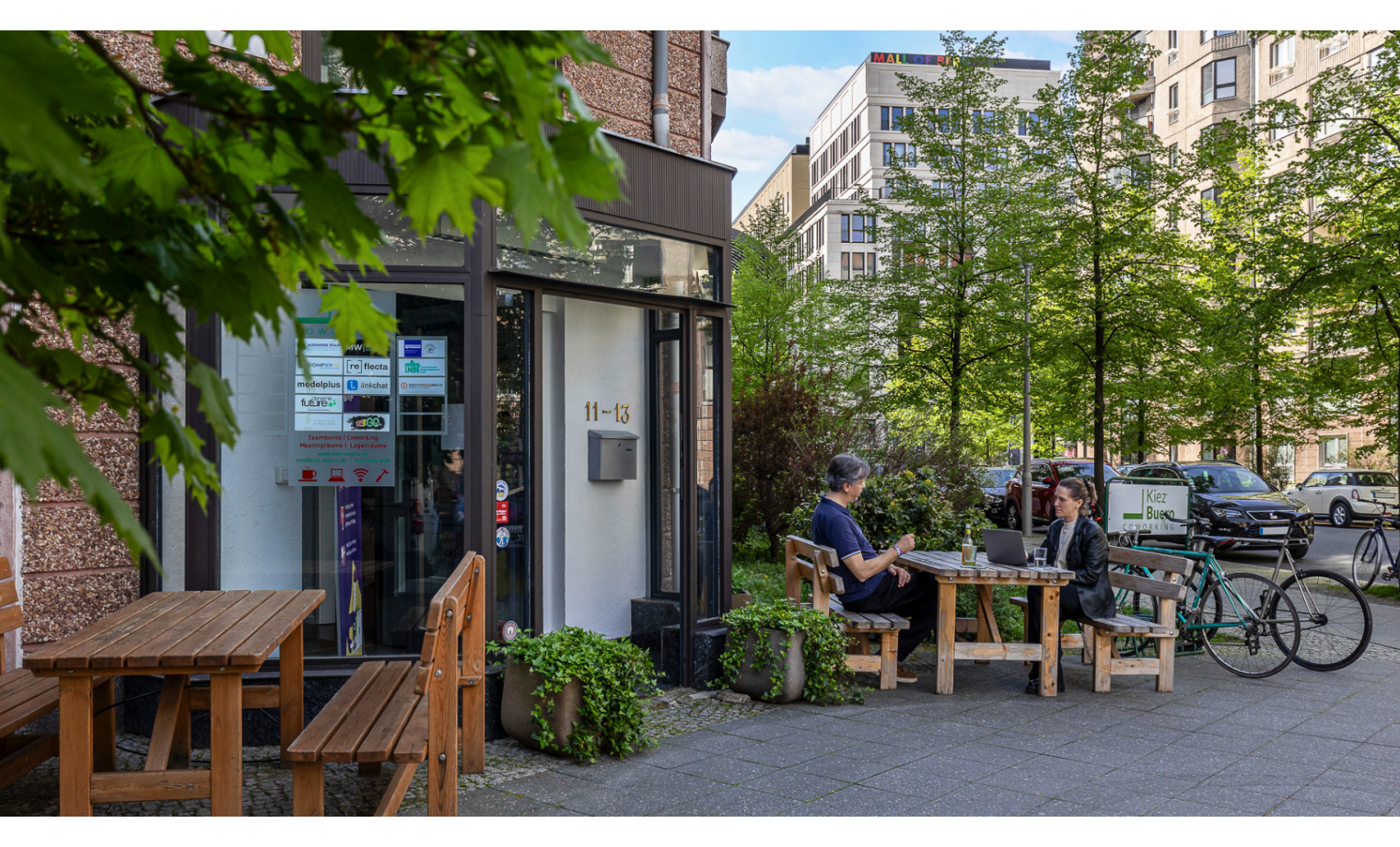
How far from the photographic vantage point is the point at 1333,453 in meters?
40.5

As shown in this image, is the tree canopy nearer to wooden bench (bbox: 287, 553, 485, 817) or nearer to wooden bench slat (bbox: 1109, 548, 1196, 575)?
wooden bench (bbox: 287, 553, 485, 817)

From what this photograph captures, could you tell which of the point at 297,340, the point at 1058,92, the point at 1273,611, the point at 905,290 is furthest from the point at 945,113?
the point at 297,340

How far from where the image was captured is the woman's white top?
24.3ft

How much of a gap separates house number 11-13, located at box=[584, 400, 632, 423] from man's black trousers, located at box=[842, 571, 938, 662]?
6.54ft

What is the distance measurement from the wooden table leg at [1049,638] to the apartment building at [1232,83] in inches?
1240

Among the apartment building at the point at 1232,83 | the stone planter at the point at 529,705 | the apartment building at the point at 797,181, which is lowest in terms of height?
the stone planter at the point at 529,705

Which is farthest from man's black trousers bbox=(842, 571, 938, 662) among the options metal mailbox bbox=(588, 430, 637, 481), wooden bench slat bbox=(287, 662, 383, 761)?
wooden bench slat bbox=(287, 662, 383, 761)

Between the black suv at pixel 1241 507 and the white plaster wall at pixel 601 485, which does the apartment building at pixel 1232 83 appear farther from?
the white plaster wall at pixel 601 485

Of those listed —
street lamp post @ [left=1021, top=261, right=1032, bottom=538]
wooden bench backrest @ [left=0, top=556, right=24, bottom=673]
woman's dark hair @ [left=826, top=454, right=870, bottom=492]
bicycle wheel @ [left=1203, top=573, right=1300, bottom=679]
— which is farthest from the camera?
street lamp post @ [left=1021, top=261, right=1032, bottom=538]

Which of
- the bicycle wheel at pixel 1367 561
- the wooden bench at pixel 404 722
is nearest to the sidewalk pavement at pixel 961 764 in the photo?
→ the wooden bench at pixel 404 722

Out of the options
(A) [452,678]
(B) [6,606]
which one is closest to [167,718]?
(B) [6,606]

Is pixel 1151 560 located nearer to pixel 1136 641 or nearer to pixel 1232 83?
pixel 1136 641

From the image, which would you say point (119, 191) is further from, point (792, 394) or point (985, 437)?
point (985, 437)

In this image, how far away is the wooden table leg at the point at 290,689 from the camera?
5.04m
